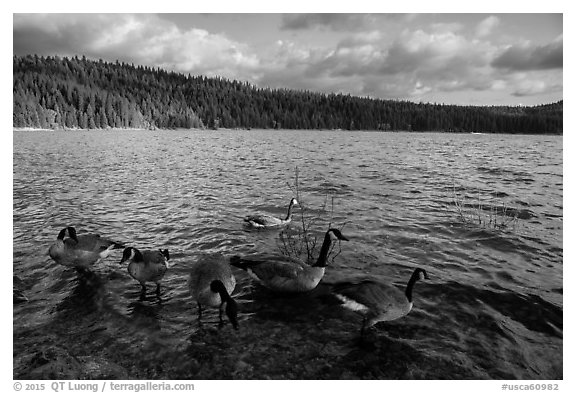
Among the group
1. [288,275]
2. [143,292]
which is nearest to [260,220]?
Result: [288,275]

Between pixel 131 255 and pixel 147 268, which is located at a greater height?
pixel 131 255

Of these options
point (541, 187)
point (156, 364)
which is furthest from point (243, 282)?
point (541, 187)

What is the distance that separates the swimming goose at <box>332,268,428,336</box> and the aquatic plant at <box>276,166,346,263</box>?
9.30ft

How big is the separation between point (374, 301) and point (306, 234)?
7.36 metres

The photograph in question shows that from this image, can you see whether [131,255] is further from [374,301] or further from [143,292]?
[374,301]

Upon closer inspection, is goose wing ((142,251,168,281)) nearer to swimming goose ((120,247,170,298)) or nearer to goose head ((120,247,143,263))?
swimming goose ((120,247,170,298))

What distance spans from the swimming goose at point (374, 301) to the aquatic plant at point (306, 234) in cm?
284

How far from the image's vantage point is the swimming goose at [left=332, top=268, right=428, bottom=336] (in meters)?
7.39

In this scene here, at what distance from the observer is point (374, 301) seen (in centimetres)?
738
